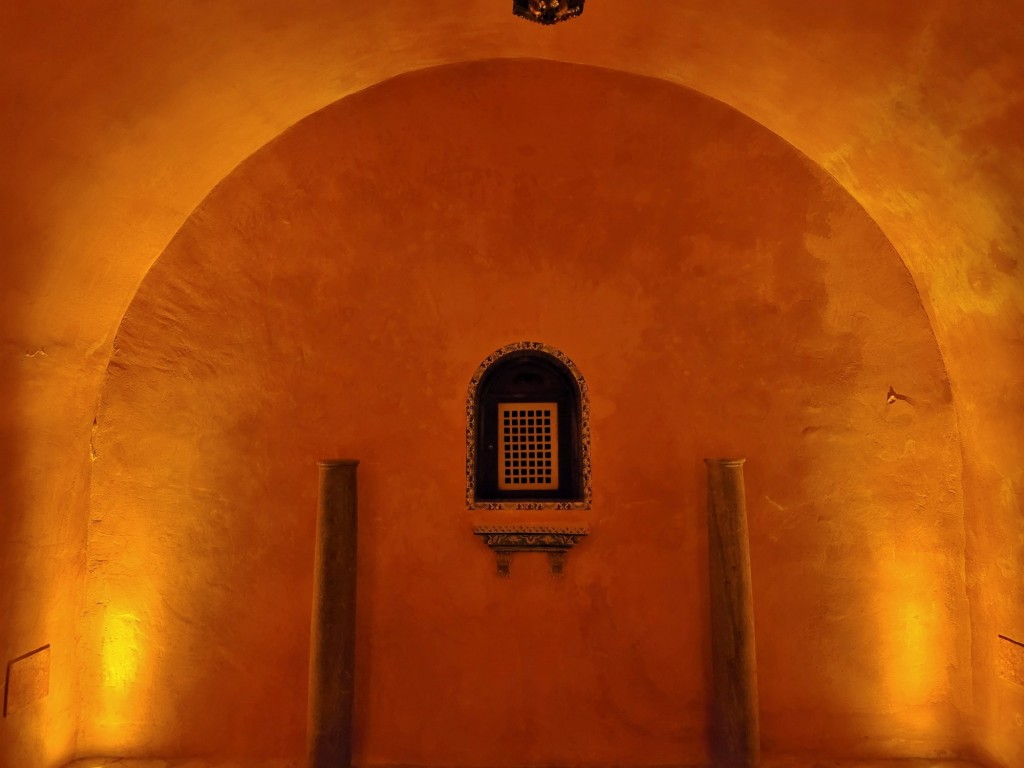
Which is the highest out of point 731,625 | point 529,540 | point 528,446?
point 528,446

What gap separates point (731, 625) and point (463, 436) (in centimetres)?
222

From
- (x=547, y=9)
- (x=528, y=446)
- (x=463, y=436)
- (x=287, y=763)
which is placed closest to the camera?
(x=547, y=9)

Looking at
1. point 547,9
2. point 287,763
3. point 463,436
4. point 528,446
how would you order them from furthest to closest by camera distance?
point 528,446
point 463,436
point 287,763
point 547,9

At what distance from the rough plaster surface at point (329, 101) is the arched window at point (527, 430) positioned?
2240 mm

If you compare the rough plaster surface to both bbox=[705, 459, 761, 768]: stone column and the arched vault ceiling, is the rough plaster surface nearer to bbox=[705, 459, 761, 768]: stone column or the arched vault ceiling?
the arched vault ceiling

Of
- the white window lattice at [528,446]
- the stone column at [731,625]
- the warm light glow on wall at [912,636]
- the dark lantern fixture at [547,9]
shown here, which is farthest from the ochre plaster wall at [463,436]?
the dark lantern fixture at [547,9]

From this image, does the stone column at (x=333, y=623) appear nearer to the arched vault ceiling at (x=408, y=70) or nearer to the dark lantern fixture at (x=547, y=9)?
the arched vault ceiling at (x=408, y=70)

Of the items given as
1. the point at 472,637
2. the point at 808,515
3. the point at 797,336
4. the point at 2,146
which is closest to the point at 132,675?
the point at 472,637

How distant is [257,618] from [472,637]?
5.00ft

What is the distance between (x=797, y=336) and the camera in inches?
208

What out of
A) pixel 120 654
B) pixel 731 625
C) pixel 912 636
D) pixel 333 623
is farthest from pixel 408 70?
pixel 912 636

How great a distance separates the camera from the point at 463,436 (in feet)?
17.3

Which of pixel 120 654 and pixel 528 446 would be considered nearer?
pixel 120 654

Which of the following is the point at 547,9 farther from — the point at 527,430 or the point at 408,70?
the point at 527,430
